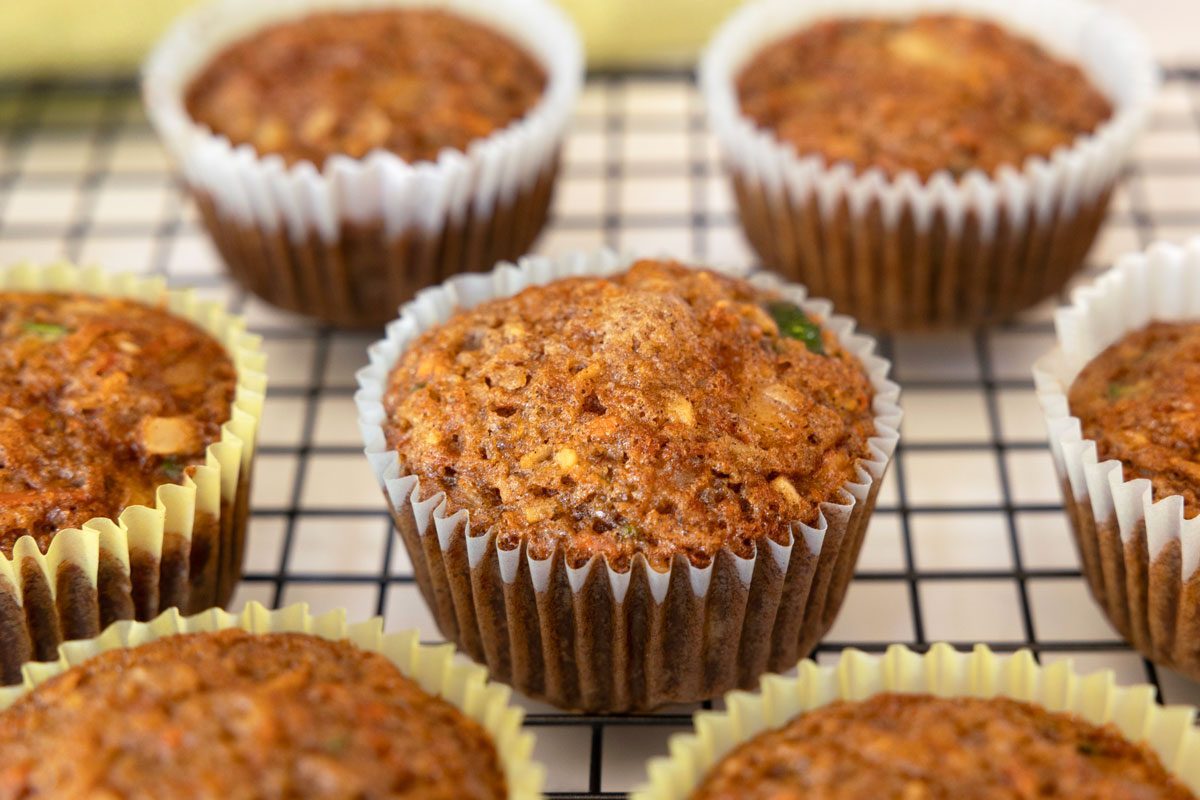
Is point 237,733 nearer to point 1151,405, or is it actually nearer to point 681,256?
point 1151,405

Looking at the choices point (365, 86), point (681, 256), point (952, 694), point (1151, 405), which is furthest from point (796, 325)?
point (365, 86)

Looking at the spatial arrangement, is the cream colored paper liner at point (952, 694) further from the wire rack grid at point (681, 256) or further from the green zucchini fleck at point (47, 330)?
the green zucchini fleck at point (47, 330)

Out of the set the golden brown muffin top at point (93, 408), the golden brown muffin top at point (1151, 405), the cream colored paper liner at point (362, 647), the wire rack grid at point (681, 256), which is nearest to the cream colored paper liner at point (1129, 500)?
the golden brown muffin top at point (1151, 405)

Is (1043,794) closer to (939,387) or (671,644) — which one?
(671,644)

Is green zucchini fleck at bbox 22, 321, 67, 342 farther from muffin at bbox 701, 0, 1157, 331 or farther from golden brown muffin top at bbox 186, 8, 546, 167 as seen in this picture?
muffin at bbox 701, 0, 1157, 331

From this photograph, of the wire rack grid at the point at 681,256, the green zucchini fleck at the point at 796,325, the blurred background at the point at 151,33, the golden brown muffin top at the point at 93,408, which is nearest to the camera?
the golden brown muffin top at the point at 93,408

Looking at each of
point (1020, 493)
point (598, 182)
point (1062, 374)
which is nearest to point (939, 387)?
point (1020, 493)

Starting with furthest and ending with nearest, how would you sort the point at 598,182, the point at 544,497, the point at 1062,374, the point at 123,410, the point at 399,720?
the point at 598,182 → the point at 1062,374 → the point at 123,410 → the point at 544,497 → the point at 399,720
